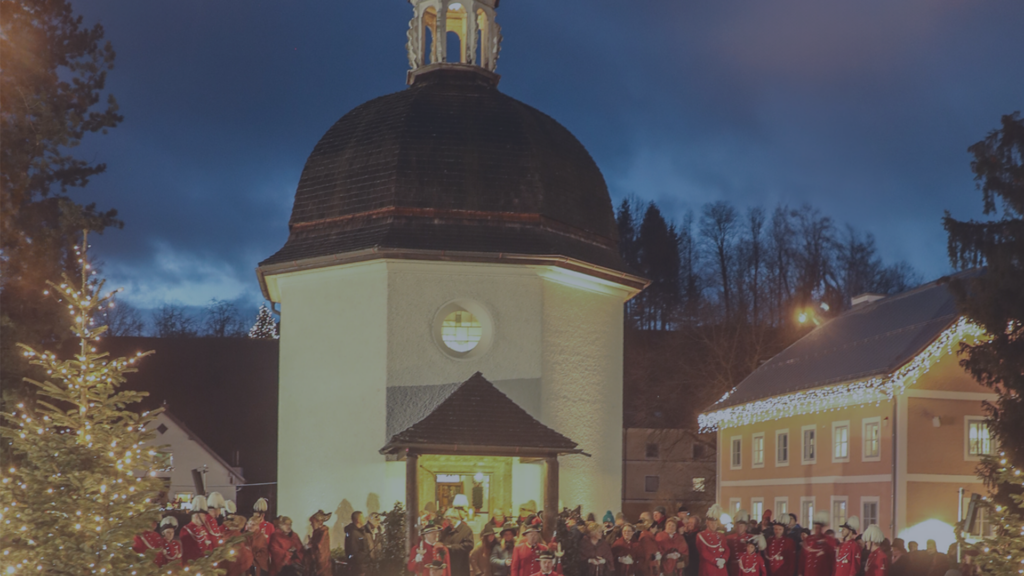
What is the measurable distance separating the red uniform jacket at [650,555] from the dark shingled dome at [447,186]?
705 centimetres

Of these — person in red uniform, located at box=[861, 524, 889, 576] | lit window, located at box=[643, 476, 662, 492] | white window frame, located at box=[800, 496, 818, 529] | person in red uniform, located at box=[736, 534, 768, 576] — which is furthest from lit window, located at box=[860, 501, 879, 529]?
lit window, located at box=[643, 476, 662, 492]

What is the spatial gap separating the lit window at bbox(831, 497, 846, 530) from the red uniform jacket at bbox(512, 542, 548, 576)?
1807 centimetres

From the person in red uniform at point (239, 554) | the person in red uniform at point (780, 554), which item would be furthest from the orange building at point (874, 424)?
the person in red uniform at point (239, 554)

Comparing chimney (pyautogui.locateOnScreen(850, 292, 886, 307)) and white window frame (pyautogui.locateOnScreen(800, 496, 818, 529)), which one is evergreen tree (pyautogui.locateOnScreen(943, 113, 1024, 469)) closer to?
white window frame (pyautogui.locateOnScreen(800, 496, 818, 529))

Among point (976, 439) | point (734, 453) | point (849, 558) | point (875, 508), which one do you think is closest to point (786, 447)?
point (734, 453)

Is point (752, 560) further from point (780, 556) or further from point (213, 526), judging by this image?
point (213, 526)

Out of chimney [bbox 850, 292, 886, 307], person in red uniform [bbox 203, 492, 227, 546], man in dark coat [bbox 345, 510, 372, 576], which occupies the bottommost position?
man in dark coat [bbox 345, 510, 372, 576]

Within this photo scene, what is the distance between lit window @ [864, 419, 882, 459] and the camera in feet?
92.9

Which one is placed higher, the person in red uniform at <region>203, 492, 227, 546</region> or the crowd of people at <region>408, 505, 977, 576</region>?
the person in red uniform at <region>203, 492, 227, 546</region>

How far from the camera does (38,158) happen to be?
23.1 m

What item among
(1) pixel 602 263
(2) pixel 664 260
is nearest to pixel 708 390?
(1) pixel 602 263

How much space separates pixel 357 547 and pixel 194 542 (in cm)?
435

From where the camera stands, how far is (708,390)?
46.7 meters

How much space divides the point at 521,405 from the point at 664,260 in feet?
173
